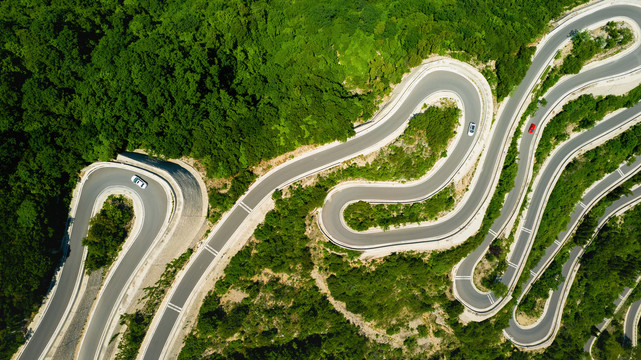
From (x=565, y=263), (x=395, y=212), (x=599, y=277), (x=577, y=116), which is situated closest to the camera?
(x=395, y=212)

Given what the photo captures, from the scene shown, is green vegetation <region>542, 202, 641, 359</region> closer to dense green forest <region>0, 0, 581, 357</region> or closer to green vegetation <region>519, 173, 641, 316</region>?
green vegetation <region>519, 173, 641, 316</region>

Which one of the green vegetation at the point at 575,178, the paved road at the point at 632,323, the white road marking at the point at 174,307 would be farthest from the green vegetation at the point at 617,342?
the white road marking at the point at 174,307

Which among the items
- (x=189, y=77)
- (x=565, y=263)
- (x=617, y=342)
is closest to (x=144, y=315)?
(x=189, y=77)

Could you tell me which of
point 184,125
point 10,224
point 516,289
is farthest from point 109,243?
point 516,289

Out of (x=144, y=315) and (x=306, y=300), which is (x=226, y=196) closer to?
(x=144, y=315)

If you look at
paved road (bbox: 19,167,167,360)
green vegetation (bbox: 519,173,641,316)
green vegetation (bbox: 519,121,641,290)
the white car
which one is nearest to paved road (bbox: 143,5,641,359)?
paved road (bbox: 19,167,167,360)

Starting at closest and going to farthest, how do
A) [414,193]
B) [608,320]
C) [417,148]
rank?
[417,148]
[414,193]
[608,320]
